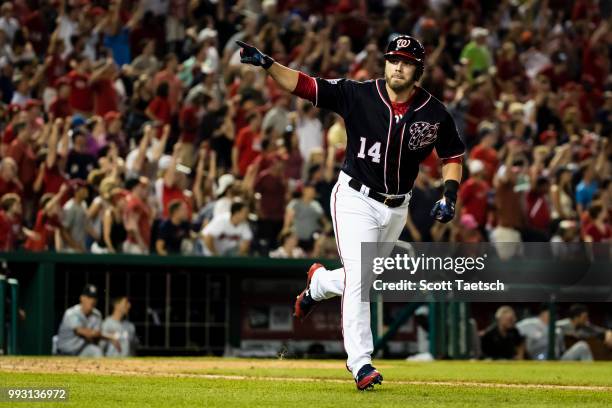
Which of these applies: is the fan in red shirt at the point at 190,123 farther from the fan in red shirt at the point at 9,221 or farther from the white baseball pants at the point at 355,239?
the white baseball pants at the point at 355,239

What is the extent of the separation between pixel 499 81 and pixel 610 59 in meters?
2.61

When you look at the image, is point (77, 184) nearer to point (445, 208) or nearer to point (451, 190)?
point (451, 190)

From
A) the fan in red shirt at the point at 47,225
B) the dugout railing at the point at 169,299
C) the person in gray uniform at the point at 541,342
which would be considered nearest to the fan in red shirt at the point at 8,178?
the fan in red shirt at the point at 47,225

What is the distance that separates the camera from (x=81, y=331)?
13328mm

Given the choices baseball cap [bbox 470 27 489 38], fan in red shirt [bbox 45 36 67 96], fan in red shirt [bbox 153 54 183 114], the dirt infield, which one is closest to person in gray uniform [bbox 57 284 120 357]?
the dirt infield

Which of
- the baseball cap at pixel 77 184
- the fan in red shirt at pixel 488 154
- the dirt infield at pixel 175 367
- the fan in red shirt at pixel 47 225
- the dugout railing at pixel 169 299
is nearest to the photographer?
the dirt infield at pixel 175 367

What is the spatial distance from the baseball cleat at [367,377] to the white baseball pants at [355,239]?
0.03 m

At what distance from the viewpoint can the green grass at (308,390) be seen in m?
7.82

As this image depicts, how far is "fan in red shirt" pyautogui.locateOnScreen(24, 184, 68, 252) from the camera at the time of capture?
46.6 ft

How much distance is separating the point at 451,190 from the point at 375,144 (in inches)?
22.3

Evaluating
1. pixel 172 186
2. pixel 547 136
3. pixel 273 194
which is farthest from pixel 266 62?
pixel 547 136

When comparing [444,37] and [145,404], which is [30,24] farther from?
[145,404]

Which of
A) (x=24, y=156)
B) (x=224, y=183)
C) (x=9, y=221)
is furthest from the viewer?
(x=224, y=183)

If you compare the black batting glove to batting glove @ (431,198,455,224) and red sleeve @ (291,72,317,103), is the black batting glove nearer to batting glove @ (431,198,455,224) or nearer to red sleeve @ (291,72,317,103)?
batting glove @ (431,198,455,224)
